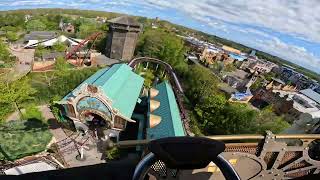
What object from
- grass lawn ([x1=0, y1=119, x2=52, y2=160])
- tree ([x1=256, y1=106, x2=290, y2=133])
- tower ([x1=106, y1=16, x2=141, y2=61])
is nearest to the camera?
grass lawn ([x1=0, y1=119, x2=52, y2=160])

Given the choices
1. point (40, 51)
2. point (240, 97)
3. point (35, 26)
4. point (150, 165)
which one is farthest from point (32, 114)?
point (35, 26)

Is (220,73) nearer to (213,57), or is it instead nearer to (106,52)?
(213,57)

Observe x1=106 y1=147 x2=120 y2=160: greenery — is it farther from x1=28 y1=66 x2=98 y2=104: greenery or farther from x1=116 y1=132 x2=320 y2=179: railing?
x1=116 y1=132 x2=320 y2=179: railing

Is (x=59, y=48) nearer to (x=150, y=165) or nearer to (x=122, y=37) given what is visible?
(x=122, y=37)

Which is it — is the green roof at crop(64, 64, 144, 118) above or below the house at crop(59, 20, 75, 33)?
above

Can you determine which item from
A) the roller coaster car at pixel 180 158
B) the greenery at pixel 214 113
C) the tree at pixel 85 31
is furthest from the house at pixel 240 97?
the roller coaster car at pixel 180 158

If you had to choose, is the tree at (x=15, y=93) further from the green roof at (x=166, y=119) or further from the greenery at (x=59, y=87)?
the green roof at (x=166, y=119)

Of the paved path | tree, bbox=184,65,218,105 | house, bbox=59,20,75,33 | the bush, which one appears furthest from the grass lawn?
house, bbox=59,20,75,33
